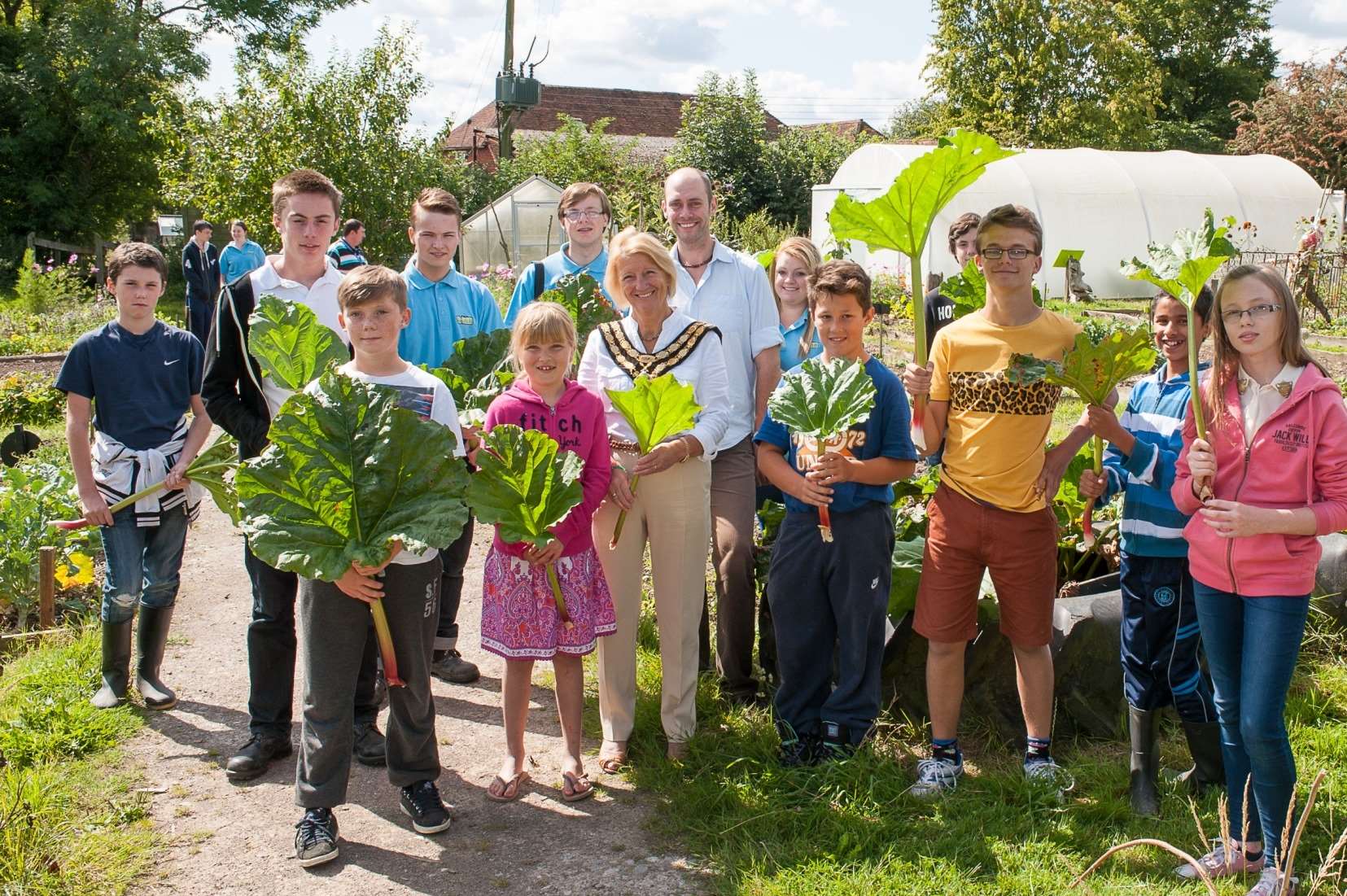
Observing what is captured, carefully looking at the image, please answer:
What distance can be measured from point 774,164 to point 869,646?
953 inches

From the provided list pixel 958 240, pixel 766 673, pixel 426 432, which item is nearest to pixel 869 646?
pixel 766 673

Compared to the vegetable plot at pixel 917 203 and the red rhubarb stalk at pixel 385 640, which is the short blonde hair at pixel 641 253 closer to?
the vegetable plot at pixel 917 203

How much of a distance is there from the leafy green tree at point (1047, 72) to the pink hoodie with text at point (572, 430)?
28.3 metres

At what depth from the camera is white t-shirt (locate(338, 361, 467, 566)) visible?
11.5 feet

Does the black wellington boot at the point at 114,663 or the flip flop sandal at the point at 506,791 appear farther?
the black wellington boot at the point at 114,663

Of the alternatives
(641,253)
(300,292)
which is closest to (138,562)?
(300,292)

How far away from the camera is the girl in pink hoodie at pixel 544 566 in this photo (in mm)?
3773

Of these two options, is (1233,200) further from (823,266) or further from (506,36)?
(823,266)

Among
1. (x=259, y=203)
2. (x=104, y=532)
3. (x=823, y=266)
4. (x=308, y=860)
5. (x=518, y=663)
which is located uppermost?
(x=259, y=203)

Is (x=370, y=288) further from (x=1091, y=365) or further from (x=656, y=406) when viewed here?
(x=1091, y=365)

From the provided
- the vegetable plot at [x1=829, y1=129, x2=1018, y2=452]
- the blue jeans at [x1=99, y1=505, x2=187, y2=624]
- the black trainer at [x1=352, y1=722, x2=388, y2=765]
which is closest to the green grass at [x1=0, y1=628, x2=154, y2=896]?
the blue jeans at [x1=99, y1=505, x2=187, y2=624]

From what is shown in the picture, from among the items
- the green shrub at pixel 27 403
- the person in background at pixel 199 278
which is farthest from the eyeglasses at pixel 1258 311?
the person in background at pixel 199 278

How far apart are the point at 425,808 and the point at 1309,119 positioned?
34.2 metres

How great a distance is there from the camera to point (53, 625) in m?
5.51
